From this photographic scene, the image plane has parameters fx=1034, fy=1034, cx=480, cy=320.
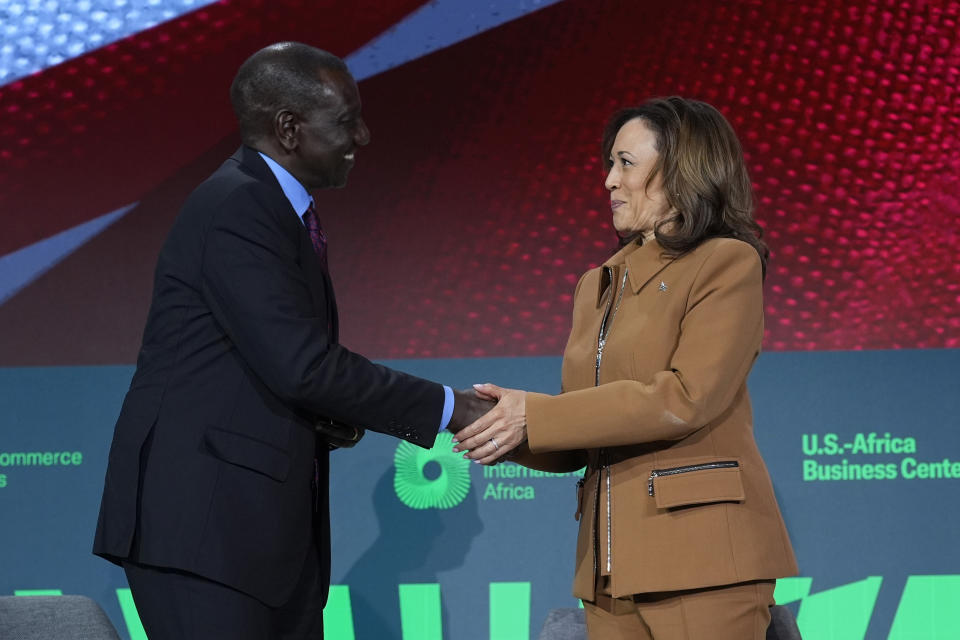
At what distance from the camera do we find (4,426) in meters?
3.56

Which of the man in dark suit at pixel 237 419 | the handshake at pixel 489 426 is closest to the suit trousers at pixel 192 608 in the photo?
the man in dark suit at pixel 237 419

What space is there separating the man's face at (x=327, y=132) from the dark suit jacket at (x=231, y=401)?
139 mm

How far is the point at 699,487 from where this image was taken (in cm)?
187

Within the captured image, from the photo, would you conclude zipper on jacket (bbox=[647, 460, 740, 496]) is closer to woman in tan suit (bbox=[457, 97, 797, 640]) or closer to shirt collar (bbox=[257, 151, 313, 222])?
woman in tan suit (bbox=[457, 97, 797, 640])

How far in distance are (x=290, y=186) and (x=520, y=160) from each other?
165cm

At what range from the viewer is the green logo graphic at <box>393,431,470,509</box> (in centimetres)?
350

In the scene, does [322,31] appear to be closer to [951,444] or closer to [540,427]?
[540,427]

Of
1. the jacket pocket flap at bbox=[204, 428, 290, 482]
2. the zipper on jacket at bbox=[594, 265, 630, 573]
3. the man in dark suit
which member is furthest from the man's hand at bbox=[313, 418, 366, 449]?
the zipper on jacket at bbox=[594, 265, 630, 573]

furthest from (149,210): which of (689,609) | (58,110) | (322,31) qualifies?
(689,609)

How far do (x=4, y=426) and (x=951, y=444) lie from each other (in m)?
3.22

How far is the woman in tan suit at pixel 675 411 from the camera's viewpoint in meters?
1.86

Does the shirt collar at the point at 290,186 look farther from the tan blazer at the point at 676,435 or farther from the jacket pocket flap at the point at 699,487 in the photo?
the jacket pocket flap at the point at 699,487

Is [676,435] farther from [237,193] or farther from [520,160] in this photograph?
[520,160]

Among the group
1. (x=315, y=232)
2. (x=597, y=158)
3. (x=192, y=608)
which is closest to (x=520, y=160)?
(x=597, y=158)
